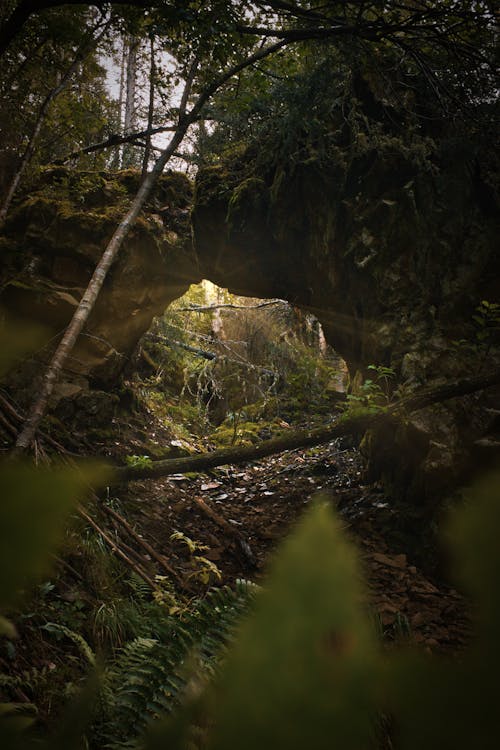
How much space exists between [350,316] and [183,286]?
3.42m

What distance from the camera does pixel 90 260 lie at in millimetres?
6281

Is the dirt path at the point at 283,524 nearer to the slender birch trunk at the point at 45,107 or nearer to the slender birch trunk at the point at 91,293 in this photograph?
the slender birch trunk at the point at 91,293

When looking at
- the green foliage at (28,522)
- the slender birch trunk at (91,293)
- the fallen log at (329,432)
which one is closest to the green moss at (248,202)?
the slender birch trunk at (91,293)

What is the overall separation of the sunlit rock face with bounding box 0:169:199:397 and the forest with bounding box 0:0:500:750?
0.16ft

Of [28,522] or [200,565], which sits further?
[200,565]

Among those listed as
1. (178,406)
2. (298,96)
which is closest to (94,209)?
(298,96)

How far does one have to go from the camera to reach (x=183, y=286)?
7.46 m

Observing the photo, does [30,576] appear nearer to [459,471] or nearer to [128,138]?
[459,471]

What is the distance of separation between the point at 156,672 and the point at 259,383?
7492 mm

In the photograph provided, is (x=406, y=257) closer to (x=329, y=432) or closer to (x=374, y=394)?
(x=374, y=394)

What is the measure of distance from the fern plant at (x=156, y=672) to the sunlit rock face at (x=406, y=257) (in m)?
2.94

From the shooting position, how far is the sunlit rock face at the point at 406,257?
4309 mm

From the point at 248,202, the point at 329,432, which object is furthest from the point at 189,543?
the point at 248,202

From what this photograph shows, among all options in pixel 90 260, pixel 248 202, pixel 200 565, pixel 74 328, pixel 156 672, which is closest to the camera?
pixel 156 672
